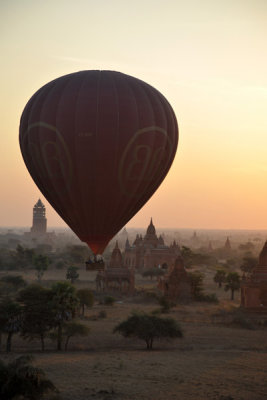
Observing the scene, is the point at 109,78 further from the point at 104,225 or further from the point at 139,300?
the point at 139,300

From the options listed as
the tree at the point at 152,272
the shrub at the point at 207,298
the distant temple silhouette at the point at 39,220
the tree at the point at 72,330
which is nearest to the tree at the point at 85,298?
the tree at the point at 72,330

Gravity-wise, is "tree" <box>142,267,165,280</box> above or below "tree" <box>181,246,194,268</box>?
below

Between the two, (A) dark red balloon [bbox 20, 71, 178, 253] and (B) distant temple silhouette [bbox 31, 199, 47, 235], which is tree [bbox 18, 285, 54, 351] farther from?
(B) distant temple silhouette [bbox 31, 199, 47, 235]

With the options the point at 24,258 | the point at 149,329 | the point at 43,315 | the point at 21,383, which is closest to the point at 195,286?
the point at 149,329

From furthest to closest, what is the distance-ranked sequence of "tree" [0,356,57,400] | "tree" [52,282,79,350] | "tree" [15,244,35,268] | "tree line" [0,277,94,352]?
"tree" [15,244,35,268] → "tree" [52,282,79,350] → "tree line" [0,277,94,352] → "tree" [0,356,57,400]

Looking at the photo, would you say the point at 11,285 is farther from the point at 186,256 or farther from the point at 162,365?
the point at 186,256

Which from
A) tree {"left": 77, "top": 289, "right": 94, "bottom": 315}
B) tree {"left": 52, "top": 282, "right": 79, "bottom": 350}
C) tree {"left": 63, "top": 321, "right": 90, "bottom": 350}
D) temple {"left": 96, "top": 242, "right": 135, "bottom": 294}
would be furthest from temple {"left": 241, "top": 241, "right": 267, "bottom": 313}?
tree {"left": 52, "top": 282, "right": 79, "bottom": 350}
